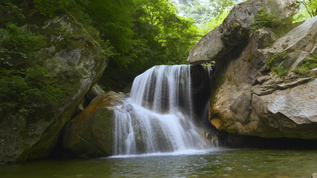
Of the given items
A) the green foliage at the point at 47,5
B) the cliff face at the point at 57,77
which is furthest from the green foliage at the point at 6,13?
the green foliage at the point at 47,5

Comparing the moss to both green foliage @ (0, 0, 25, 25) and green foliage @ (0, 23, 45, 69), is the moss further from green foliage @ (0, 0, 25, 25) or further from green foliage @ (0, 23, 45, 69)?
green foliage @ (0, 0, 25, 25)

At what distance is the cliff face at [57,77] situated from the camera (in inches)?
250

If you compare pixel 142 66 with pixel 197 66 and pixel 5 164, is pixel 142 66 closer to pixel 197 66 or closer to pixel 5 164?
pixel 197 66

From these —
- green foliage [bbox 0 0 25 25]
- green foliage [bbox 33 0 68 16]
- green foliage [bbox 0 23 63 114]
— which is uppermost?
green foliage [bbox 33 0 68 16]

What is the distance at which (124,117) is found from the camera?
8.64m

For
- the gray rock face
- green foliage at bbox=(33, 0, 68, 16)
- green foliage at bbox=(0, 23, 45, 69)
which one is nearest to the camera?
green foliage at bbox=(0, 23, 45, 69)

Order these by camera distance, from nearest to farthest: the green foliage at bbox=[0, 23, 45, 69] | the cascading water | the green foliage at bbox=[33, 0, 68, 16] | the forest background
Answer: the green foliage at bbox=[0, 23, 45, 69]
the forest background
the green foliage at bbox=[33, 0, 68, 16]
the cascading water

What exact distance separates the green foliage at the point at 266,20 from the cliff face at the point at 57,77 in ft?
22.1

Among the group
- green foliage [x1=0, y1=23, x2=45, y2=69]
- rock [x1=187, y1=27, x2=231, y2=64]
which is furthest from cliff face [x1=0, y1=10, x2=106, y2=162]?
rock [x1=187, y1=27, x2=231, y2=64]

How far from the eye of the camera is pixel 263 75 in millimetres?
7980

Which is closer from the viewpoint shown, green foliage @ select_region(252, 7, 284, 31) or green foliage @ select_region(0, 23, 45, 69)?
green foliage @ select_region(0, 23, 45, 69)

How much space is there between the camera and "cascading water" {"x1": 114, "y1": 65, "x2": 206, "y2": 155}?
27.0 feet

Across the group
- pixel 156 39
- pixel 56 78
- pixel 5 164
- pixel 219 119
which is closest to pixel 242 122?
pixel 219 119

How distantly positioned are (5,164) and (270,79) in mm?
8958
